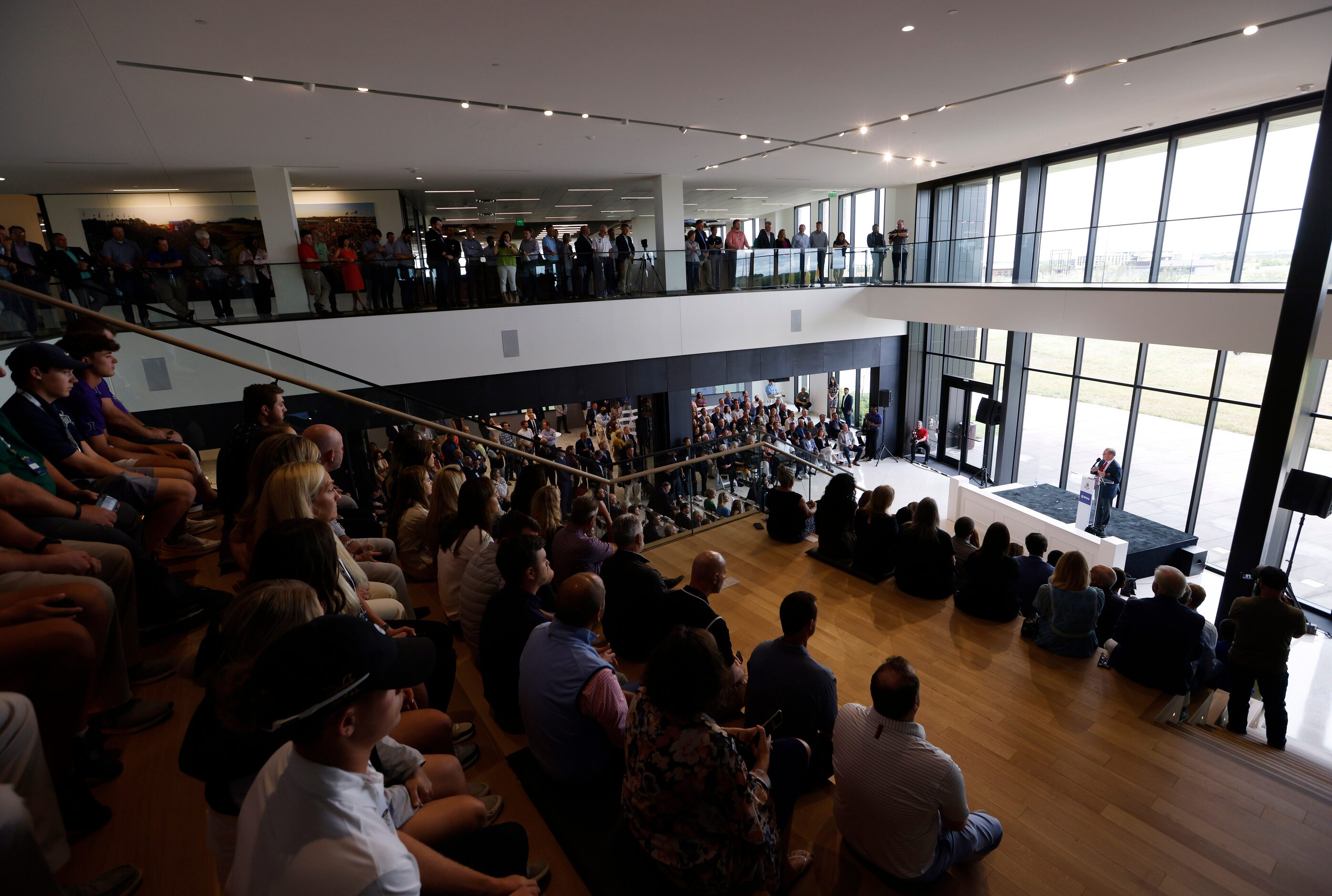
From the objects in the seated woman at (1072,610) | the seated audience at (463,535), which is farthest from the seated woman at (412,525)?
the seated woman at (1072,610)

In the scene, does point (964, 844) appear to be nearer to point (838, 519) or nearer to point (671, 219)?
point (838, 519)

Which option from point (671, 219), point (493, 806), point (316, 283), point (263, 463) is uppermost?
point (671, 219)

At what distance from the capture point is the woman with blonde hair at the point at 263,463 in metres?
2.78

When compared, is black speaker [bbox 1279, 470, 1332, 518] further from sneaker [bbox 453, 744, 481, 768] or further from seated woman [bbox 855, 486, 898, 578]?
sneaker [bbox 453, 744, 481, 768]

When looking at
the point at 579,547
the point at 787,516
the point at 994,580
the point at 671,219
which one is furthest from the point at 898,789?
the point at 671,219

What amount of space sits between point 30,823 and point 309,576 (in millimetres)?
826

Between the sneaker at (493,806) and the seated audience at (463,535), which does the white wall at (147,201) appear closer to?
the seated audience at (463,535)

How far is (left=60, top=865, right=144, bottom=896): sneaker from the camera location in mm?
1815

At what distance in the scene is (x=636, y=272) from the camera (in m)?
12.4

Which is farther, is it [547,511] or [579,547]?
[547,511]

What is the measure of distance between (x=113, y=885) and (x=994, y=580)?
5.12 m

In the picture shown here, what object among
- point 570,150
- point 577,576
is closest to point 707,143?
point 570,150

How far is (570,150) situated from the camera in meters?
10.1

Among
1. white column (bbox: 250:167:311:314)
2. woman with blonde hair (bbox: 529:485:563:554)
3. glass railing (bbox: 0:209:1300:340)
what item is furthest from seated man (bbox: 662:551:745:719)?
white column (bbox: 250:167:311:314)
